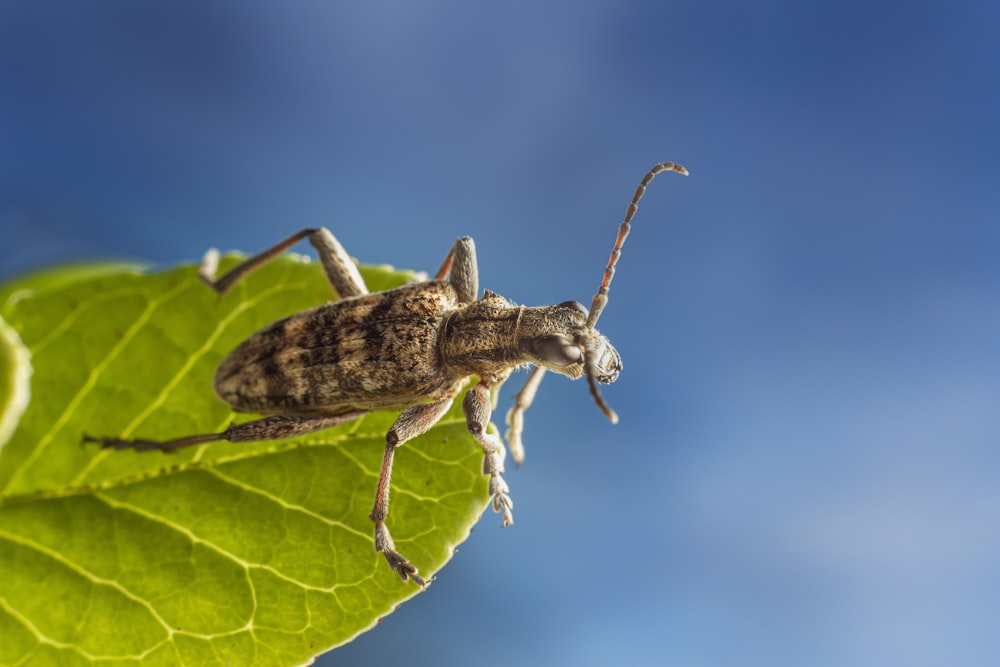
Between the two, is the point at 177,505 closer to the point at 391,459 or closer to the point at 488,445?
the point at 391,459

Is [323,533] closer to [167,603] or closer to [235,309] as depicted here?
[167,603]

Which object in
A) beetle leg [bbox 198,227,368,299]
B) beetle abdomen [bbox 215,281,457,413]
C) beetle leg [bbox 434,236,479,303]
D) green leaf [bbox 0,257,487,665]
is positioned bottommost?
green leaf [bbox 0,257,487,665]

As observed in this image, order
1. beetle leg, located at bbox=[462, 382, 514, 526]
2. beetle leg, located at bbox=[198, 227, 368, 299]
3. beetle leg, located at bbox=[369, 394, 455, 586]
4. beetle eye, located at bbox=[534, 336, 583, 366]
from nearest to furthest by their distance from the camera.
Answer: beetle leg, located at bbox=[369, 394, 455, 586] → beetle leg, located at bbox=[462, 382, 514, 526] → beetle eye, located at bbox=[534, 336, 583, 366] → beetle leg, located at bbox=[198, 227, 368, 299]

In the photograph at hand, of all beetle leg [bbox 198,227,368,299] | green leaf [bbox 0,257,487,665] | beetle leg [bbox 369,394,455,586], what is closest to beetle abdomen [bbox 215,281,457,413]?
beetle leg [bbox 198,227,368,299]

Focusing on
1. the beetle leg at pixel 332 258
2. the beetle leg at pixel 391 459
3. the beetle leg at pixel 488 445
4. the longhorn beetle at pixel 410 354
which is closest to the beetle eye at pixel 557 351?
the longhorn beetle at pixel 410 354

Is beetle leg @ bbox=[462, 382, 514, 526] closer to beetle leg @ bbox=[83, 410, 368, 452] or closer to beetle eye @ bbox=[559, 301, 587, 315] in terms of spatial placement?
beetle leg @ bbox=[83, 410, 368, 452]

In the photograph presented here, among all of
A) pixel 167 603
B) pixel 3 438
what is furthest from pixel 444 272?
pixel 3 438

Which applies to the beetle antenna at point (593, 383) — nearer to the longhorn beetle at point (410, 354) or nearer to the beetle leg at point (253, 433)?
the longhorn beetle at point (410, 354)
